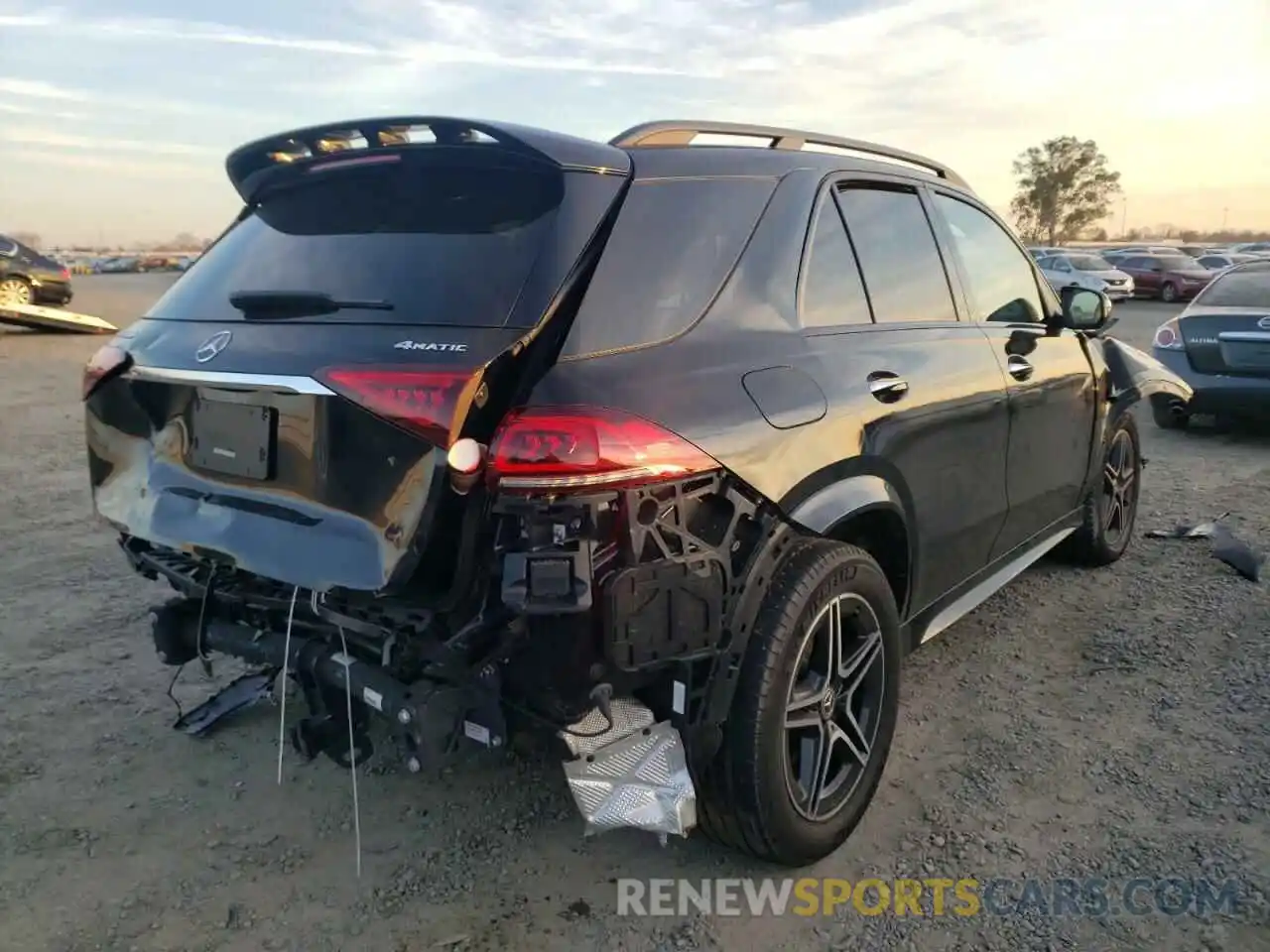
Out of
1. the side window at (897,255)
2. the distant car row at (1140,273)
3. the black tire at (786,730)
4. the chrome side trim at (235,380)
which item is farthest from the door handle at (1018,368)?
the distant car row at (1140,273)

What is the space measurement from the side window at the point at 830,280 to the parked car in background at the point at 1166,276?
3022cm

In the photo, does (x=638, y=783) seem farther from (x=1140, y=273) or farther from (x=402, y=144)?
(x=1140, y=273)

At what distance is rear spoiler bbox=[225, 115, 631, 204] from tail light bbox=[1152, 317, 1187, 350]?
25.8ft

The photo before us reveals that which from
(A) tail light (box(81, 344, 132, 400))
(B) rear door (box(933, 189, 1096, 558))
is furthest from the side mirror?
(A) tail light (box(81, 344, 132, 400))

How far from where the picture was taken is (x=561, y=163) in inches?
92.1

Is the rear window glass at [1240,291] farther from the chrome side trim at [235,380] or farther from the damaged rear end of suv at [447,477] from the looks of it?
the chrome side trim at [235,380]

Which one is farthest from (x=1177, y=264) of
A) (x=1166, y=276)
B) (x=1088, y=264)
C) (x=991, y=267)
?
(x=991, y=267)

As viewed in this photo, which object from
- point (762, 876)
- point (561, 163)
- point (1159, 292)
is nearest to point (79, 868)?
point (762, 876)

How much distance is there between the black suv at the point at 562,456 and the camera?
6.95 ft

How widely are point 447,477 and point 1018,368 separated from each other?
2.61m

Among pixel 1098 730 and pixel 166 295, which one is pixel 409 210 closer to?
pixel 166 295

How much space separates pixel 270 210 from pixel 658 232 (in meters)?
1.26

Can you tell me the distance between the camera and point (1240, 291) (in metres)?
8.84

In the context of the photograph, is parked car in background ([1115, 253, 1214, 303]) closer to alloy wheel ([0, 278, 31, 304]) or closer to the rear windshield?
alloy wheel ([0, 278, 31, 304])
